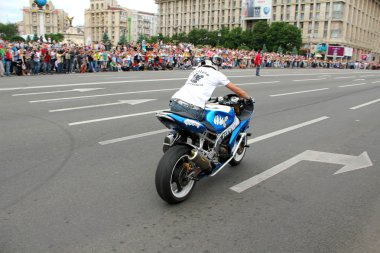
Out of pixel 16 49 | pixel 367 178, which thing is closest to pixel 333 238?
pixel 367 178

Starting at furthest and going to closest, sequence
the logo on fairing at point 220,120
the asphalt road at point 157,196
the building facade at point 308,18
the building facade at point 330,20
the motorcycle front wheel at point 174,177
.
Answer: the building facade at point 308,18 < the building facade at point 330,20 < the logo on fairing at point 220,120 < the motorcycle front wheel at point 174,177 < the asphalt road at point 157,196

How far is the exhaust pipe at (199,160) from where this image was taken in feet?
13.9

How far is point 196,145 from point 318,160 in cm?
246

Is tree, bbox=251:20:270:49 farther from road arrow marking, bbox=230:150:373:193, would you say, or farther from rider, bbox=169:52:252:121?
rider, bbox=169:52:252:121

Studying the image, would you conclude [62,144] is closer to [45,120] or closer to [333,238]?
[45,120]

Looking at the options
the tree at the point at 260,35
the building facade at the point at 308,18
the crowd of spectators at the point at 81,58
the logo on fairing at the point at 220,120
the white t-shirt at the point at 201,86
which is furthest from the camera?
the building facade at the point at 308,18

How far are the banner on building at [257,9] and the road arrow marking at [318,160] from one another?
104m

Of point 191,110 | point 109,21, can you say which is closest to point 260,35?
point 109,21

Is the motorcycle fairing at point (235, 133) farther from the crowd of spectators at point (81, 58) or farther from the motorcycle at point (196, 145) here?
the crowd of spectators at point (81, 58)

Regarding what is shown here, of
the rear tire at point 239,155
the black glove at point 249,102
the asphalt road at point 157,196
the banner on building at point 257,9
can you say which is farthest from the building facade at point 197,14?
the black glove at point 249,102

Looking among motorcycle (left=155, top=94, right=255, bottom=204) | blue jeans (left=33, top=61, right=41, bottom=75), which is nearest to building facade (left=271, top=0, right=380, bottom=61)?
blue jeans (left=33, top=61, right=41, bottom=75)

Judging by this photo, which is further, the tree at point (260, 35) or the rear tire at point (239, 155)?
the tree at point (260, 35)

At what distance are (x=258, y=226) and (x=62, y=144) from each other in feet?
12.7

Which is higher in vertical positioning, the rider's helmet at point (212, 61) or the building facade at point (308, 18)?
the building facade at point (308, 18)
